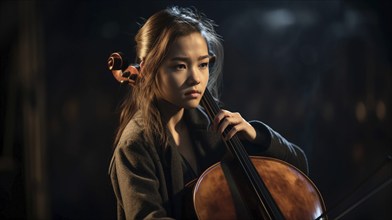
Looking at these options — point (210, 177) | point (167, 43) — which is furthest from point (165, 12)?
point (210, 177)

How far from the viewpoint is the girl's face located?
122cm

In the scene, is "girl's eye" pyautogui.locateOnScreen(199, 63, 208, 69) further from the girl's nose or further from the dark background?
the dark background

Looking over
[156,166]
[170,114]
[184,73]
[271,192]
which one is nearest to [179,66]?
[184,73]

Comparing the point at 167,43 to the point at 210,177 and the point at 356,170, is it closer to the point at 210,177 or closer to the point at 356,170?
the point at 210,177

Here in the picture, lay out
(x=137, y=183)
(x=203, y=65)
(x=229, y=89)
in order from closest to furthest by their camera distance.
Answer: (x=137, y=183) < (x=203, y=65) < (x=229, y=89)

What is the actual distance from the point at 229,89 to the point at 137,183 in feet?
1.49

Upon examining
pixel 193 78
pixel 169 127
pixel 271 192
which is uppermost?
pixel 193 78

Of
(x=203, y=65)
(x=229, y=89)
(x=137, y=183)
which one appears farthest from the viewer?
(x=229, y=89)

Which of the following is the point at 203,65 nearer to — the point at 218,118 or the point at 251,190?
the point at 218,118

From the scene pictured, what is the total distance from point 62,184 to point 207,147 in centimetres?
37

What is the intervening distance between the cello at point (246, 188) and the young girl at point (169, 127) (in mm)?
54

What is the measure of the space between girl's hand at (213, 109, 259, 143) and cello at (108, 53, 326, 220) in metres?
0.02

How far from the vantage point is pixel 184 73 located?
123 centimetres

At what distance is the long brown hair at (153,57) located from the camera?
3.98 ft
